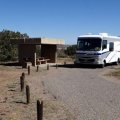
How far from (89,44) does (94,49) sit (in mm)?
705

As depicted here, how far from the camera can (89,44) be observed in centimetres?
3619

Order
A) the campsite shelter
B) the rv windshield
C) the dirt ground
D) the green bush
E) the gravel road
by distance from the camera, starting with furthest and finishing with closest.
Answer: the green bush → the campsite shelter → the rv windshield → the gravel road → the dirt ground

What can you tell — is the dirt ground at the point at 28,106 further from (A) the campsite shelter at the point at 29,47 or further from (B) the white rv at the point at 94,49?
(A) the campsite shelter at the point at 29,47

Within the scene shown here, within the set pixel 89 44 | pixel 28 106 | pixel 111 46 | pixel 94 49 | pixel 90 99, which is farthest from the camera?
pixel 111 46

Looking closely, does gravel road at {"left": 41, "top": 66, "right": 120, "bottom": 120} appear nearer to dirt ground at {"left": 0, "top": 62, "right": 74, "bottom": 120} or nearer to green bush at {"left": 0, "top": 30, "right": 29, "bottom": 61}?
dirt ground at {"left": 0, "top": 62, "right": 74, "bottom": 120}

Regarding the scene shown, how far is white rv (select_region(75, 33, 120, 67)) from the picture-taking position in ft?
117

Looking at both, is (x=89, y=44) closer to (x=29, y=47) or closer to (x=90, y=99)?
(x=29, y=47)

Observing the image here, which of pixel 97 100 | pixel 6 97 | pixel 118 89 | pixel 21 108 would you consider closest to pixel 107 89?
pixel 118 89

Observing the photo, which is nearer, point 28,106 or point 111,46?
point 28,106

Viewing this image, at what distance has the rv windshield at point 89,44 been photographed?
3578cm

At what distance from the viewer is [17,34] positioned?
5375cm

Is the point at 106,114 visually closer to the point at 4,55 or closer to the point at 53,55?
the point at 53,55

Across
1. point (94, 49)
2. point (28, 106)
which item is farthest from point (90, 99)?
point (94, 49)

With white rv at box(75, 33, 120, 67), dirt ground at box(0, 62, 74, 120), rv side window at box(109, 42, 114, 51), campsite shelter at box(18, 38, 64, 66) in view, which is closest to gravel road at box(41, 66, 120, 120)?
dirt ground at box(0, 62, 74, 120)
